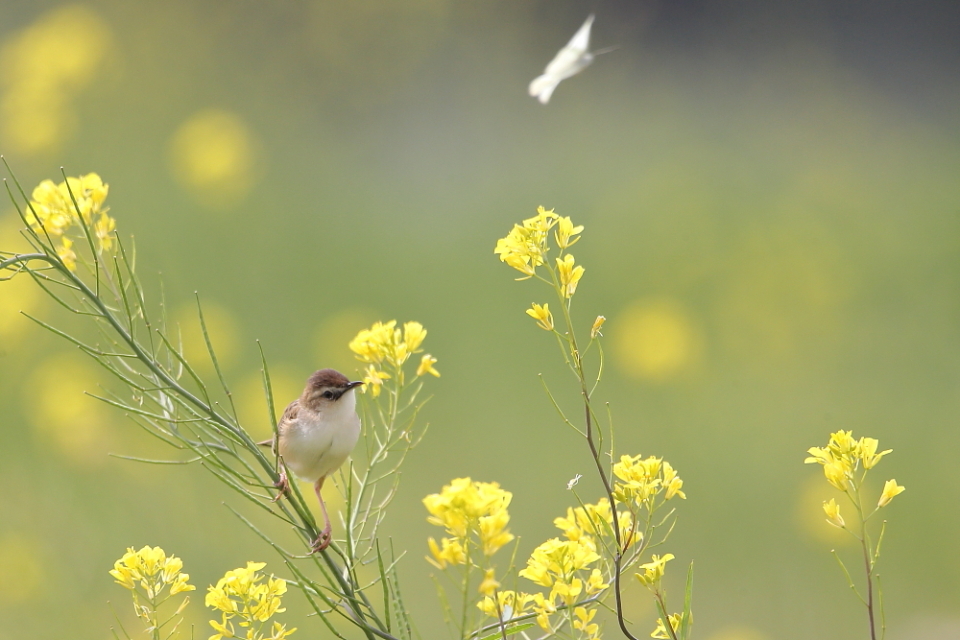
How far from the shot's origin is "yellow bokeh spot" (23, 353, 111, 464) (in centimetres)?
423

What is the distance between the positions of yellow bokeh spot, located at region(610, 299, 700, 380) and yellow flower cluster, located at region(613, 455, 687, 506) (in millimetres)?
4046

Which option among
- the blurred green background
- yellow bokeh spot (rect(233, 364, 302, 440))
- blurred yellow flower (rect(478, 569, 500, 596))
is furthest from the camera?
yellow bokeh spot (rect(233, 364, 302, 440))

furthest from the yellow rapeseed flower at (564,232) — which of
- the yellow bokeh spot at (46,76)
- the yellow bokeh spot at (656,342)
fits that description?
the yellow bokeh spot at (46,76)

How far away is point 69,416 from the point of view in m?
4.29

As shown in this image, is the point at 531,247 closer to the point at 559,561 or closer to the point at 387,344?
the point at 387,344

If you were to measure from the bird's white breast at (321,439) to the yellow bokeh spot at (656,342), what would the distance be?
3272mm

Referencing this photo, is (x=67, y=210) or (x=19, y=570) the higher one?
(x=19, y=570)

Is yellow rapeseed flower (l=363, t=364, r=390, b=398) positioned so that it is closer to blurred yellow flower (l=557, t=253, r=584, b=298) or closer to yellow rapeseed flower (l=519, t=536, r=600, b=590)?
blurred yellow flower (l=557, t=253, r=584, b=298)

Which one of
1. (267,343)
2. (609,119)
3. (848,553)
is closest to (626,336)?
(848,553)

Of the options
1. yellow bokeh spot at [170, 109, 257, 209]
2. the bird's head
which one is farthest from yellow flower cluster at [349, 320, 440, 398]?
yellow bokeh spot at [170, 109, 257, 209]

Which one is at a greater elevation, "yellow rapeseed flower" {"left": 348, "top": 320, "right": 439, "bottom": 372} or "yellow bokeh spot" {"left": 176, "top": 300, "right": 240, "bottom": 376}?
"yellow bokeh spot" {"left": 176, "top": 300, "right": 240, "bottom": 376}

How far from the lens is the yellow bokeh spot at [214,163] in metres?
5.51

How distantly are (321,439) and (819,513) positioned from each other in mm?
3027

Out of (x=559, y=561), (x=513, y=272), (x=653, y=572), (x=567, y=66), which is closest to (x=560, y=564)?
(x=559, y=561)
